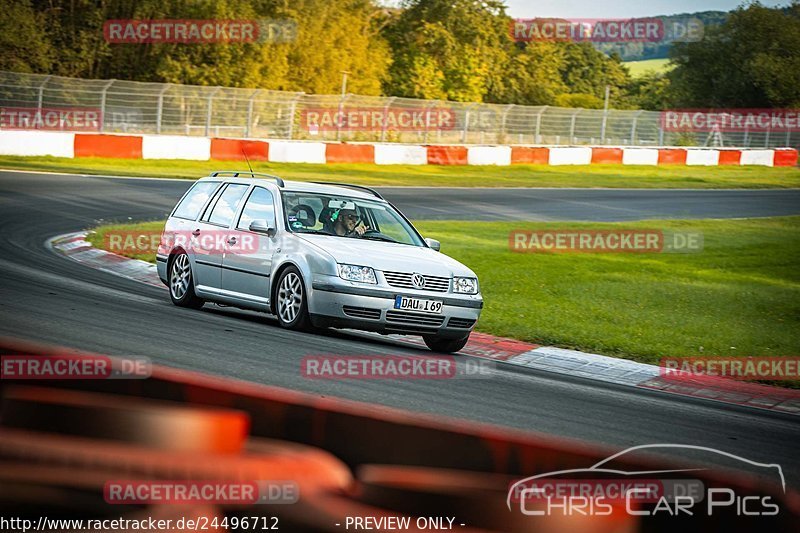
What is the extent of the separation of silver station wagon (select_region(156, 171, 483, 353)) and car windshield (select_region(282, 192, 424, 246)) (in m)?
0.01

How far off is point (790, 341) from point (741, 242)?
10.8 metres

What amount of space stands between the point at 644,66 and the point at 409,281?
440 feet

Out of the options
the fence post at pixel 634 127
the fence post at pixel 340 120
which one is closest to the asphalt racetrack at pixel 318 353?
the fence post at pixel 340 120

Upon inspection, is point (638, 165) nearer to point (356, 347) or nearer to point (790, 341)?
point (790, 341)

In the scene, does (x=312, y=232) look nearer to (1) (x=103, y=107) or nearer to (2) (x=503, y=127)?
(1) (x=103, y=107)

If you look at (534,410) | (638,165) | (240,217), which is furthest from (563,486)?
(638,165)

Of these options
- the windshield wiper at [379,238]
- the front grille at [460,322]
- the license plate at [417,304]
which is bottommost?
the front grille at [460,322]

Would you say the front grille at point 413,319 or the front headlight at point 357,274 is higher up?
the front headlight at point 357,274

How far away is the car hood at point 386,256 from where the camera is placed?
10.6m

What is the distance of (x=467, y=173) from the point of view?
3931 cm

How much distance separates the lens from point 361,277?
1040 cm

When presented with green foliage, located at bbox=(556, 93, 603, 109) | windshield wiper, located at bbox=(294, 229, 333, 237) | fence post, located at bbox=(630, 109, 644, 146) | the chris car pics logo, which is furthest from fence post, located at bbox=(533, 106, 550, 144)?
the chris car pics logo

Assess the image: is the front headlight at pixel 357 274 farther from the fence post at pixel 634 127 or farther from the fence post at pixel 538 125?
the fence post at pixel 634 127

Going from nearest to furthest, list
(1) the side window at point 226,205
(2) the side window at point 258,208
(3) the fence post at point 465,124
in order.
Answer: (2) the side window at point 258,208
(1) the side window at point 226,205
(3) the fence post at point 465,124
